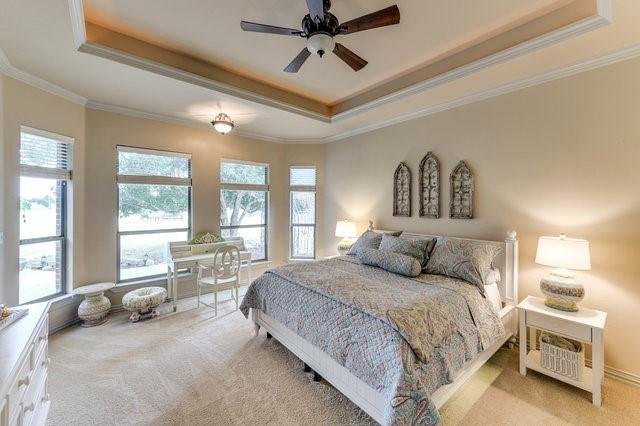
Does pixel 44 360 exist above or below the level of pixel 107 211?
below

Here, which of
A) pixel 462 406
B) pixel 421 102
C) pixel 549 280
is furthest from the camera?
pixel 421 102

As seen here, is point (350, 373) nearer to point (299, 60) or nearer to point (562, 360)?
point (562, 360)

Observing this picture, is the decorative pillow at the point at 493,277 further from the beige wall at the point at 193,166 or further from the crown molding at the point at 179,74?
the beige wall at the point at 193,166

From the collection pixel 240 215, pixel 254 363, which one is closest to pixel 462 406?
pixel 254 363

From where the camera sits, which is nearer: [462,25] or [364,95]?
[462,25]

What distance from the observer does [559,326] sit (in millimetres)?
2193

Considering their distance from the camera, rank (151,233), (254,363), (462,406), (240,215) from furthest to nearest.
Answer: (240,215)
(151,233)
(254,363)
(462,406)

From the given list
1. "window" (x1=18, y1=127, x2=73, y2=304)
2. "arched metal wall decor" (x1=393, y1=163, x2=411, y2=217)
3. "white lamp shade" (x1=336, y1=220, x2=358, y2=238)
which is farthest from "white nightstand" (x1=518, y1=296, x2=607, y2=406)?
"window" (x1=18, y1=127, x2=73, y2=304)

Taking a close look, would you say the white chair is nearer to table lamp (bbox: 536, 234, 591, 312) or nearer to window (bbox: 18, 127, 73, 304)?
window (bbox: 18, 127, 73, 304)

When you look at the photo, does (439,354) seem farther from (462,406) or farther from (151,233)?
(151,233)

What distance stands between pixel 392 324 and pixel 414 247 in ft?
5.05

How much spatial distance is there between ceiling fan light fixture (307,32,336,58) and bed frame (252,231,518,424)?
7.63 feet

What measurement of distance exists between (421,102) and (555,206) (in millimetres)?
1849

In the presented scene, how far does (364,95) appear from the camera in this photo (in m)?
3.69
